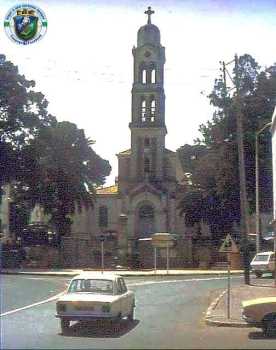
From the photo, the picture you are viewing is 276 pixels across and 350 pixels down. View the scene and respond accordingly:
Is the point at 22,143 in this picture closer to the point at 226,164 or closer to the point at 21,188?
the point at 21,188

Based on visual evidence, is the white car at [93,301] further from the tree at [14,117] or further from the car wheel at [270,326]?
the tree at [14,117]

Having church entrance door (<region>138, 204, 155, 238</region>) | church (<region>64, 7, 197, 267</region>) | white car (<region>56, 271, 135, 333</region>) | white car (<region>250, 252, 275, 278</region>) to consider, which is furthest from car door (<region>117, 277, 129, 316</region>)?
church entrance door (<region>138, 204, 155, 238</region>)

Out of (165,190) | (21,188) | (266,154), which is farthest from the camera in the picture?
(165,190)

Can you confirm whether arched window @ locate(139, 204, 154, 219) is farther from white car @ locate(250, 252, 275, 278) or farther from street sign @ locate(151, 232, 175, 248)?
white car @ locate(250, 252, 275, 278)

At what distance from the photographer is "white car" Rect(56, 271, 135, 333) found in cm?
1655

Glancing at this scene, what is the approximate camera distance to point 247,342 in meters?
14.9

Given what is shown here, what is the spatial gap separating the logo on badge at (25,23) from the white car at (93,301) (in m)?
6.38

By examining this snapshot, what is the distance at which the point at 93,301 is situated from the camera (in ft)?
54.6

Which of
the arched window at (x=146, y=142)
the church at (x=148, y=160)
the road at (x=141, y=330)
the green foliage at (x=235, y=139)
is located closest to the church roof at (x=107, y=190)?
the church at (x=148, y=160)

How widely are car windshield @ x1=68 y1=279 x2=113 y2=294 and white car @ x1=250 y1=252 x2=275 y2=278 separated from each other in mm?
23858

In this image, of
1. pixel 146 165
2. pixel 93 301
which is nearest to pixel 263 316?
pixel 93 301

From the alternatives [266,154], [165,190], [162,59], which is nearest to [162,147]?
[165,190]

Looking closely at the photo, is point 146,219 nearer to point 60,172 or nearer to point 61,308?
point 60,172

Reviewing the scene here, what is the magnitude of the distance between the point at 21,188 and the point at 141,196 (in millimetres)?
13919
